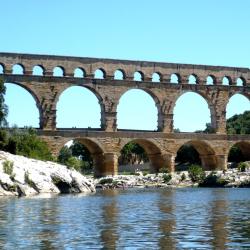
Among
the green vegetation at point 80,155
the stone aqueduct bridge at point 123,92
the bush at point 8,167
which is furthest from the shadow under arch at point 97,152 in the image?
the green vegetation at point 80,155

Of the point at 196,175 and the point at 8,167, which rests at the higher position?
the point at 8,167

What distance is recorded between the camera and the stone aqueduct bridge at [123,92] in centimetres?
6047

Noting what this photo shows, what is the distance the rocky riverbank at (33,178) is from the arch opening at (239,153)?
117 ft

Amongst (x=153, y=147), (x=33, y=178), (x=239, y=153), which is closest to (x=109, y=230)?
(x=33, y=178)

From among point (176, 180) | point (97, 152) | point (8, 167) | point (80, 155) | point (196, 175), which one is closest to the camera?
point (8, 167)

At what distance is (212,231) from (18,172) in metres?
20.1

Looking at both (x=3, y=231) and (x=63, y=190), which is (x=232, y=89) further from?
(x=3, y=231)

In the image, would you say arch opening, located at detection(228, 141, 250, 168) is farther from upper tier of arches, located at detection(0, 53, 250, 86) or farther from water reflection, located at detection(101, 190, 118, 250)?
water reflection, located at detection(101, 190, 118, 250)

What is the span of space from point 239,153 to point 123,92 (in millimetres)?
22807

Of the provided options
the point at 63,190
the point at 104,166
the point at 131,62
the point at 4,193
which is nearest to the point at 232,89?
the point at 131,62

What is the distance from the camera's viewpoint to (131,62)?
6506 cm

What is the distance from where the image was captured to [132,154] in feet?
353

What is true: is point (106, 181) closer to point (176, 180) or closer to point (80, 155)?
point (176, 180)

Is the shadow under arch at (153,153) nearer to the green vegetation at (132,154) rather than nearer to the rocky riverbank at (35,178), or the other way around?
the rocky riverbank at (35,178)
